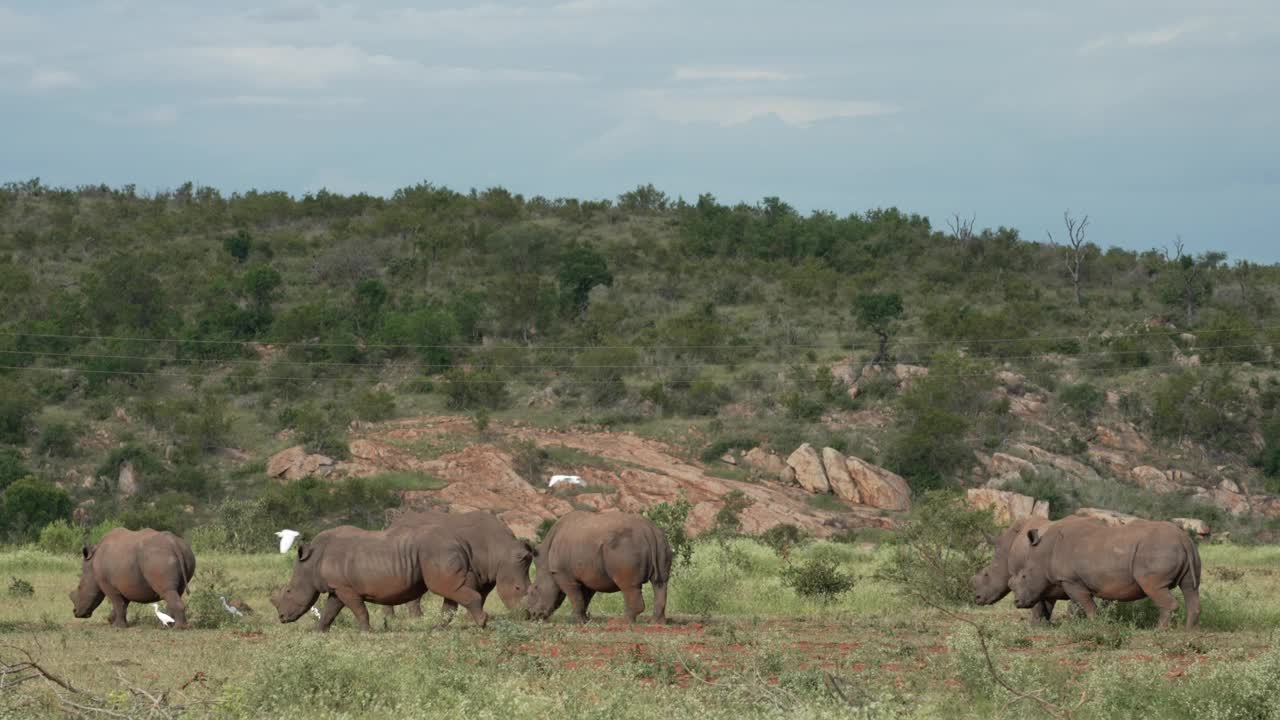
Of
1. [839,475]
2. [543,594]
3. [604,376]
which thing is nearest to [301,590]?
[543,594]

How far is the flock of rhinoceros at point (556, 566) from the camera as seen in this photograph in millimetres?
17250

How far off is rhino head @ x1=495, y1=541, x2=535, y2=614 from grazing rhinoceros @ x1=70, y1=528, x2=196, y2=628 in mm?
4037

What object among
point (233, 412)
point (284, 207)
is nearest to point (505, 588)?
point (233, 412)

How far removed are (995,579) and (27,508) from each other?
27.8 metres

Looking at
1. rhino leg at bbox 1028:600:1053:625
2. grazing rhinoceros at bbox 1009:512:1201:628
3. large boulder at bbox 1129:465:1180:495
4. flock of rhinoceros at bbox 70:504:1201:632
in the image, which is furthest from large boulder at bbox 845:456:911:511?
grazing rhinoceros at bbox 1009:512:1201:628

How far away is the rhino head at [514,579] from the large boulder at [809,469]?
2576 cm

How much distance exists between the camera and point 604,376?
51562 millimetres

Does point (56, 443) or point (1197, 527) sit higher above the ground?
point (56, 443)

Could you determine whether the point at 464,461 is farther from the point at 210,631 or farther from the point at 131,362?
the point at 210,631

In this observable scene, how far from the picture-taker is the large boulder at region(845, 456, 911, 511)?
4244cm

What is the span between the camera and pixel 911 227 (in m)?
80.1

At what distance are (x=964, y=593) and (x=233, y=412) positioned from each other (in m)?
32.6

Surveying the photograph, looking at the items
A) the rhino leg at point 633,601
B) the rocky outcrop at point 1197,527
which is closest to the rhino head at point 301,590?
the rhino leg at point 633,601

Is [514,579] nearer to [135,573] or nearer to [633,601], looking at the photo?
[633,601]
